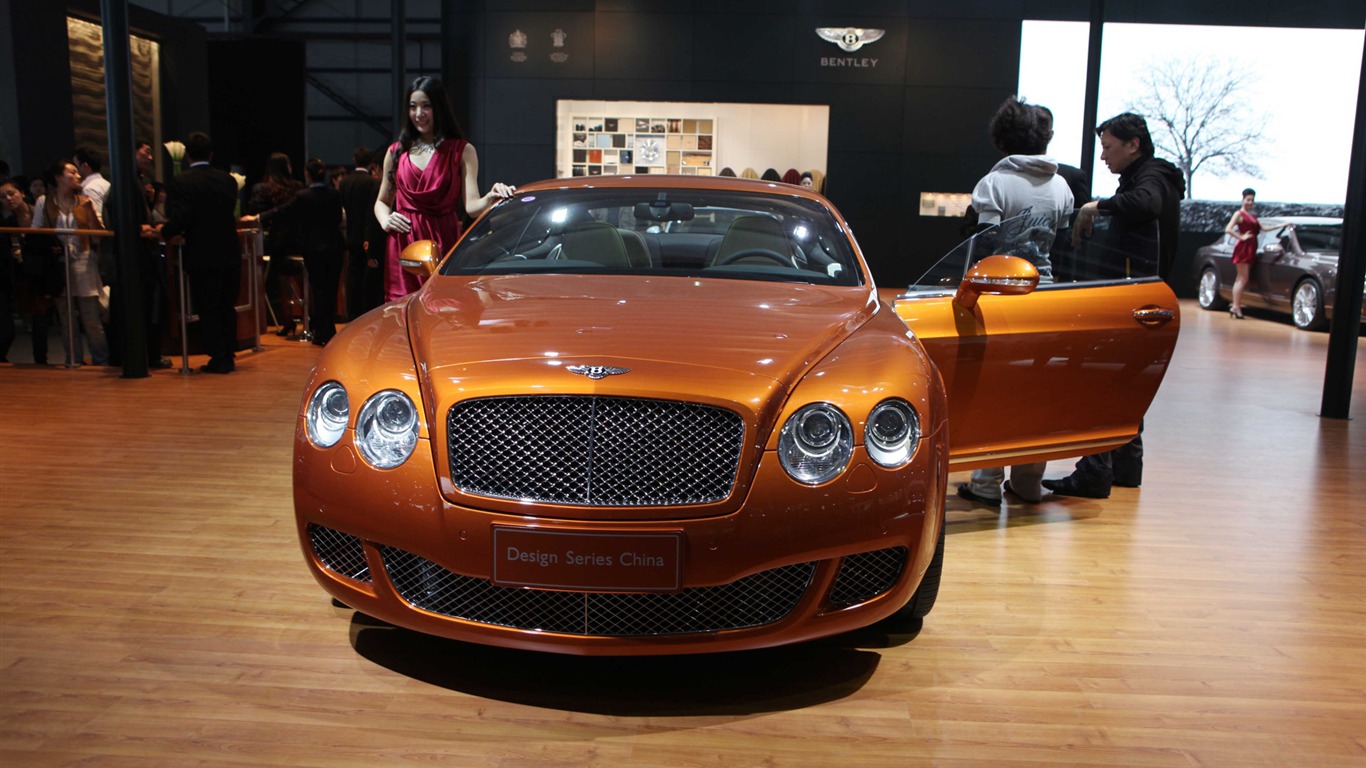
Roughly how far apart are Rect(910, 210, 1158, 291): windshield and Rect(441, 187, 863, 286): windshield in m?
0.60

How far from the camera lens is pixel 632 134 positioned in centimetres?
1627

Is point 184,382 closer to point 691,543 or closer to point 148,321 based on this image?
point 148,321

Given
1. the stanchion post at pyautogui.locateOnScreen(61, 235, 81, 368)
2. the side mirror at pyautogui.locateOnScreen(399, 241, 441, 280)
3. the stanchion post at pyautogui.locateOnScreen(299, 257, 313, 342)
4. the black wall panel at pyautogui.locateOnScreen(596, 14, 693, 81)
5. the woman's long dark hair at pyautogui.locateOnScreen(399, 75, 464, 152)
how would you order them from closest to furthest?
the side mirror at pyautogui.locateOnScreen(399, 241, 441, 280)
the woman's long dark hair at pyautogui.locateOnScreen(399, 75, 464, 152)
the stanchion post at pyautogui.locateOnScreen(61, 235, 81, 368)
the stanchion post at pyautogui.locateOnScreen(299, 257, 313, 342)
the black wall panel at pyautogui.locateOnScreen(596, 14, 693, 81)

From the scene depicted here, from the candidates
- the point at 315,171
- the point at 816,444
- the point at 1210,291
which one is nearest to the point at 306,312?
the point at 315,171

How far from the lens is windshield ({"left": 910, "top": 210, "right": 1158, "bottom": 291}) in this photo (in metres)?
4.04

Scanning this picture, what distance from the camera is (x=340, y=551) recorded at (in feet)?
8.69

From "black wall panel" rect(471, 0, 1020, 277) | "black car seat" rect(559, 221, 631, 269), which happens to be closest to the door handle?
"black car seat" rect(559, 221, 631, 269)

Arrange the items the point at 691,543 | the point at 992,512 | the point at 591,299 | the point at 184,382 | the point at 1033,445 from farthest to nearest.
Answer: the point at 184,382
the point at 992,512
the point at 1033,445
the point at 591,299
the point at 691,543

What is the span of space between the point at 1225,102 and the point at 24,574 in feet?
58.0

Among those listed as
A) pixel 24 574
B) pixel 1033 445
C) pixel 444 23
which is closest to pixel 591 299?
pixel 1033 445

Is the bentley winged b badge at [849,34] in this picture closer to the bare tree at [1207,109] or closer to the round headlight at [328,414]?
the bare tree at [1207,109]

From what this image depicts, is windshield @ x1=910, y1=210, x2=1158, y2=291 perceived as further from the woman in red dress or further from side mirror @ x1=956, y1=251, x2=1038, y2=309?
the woman in red dress

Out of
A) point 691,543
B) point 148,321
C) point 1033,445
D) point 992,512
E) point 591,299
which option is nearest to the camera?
point 691,543

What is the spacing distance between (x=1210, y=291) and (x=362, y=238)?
11754 mm
